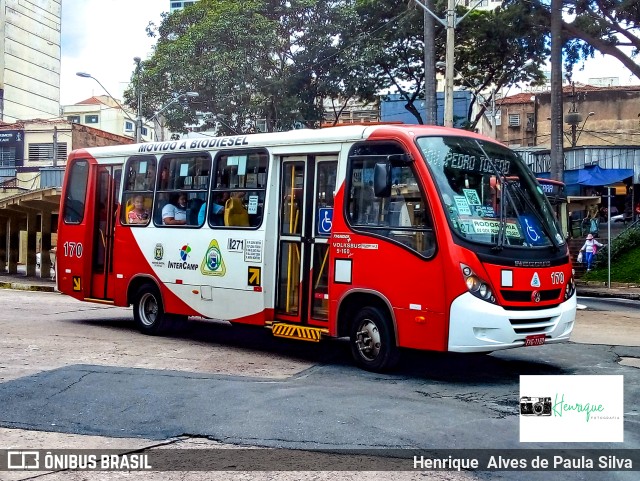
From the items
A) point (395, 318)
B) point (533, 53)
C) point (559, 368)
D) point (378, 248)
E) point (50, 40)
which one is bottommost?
point (559, 368)

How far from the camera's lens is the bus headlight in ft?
27.1

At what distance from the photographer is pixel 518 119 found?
5359cm

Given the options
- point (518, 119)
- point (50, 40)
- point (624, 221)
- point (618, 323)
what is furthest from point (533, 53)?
point (50, 40)

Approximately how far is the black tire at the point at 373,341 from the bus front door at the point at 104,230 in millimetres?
5577

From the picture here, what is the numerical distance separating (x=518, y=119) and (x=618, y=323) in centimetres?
4088

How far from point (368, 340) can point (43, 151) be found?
4608 cm

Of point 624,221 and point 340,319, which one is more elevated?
point 624,221

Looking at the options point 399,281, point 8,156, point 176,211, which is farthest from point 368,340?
point 8,156

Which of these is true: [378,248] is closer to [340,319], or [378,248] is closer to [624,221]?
[340,319]

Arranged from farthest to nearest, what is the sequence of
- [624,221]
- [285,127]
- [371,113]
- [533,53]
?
1. [371,113]
2. [624,221]
3. [285,127]
4. [533,53]

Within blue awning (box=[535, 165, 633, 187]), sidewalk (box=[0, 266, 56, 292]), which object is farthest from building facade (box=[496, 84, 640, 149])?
sidewalk (box=[0, 266, 56, 292])

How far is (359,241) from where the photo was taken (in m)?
9.28

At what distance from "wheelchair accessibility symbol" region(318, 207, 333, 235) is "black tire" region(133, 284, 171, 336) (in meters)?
3.73

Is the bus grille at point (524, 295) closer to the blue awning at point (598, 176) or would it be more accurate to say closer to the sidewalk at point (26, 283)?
the sidewalk at point (26, 283)
